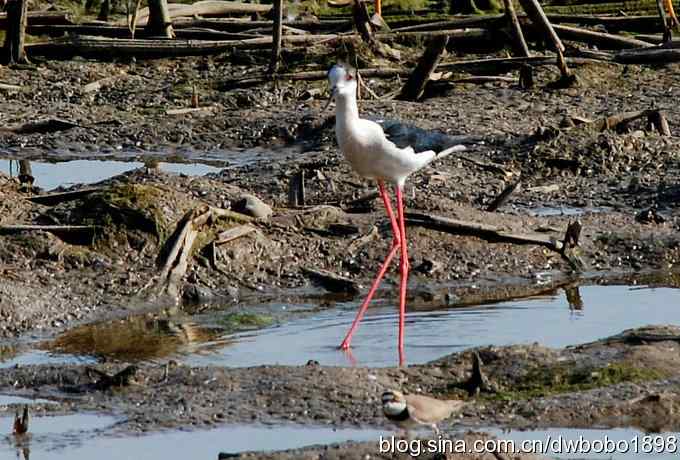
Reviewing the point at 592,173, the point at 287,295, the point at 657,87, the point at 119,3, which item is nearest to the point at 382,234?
the point at 287,295

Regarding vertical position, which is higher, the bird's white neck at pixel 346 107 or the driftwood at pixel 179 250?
the bird's white neck at pixel 346 107

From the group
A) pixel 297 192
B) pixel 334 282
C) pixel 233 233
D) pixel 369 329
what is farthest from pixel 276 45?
pixel 369 329

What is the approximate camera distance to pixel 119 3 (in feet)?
78.6

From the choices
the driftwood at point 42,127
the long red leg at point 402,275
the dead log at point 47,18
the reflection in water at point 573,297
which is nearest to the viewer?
the long red leg at point 402,275

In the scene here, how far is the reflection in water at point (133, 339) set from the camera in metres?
9.02

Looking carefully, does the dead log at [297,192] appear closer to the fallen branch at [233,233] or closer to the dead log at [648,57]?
the fallen branch at [233,233]

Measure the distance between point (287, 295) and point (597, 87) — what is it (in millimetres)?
7780

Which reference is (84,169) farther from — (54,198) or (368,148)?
(368,148)

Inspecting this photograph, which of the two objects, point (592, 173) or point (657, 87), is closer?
point (592, 173)

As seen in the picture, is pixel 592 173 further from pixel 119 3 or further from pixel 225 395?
pixel 119 3

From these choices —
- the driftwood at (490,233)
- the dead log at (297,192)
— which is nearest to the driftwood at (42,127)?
the dead log at (297,192)

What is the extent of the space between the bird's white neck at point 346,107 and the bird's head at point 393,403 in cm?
253

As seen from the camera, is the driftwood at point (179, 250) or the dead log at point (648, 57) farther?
the dead log at point (648, 57)

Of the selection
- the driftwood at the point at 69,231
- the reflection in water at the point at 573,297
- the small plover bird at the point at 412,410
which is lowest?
the reflection in water at the point at 573,297
